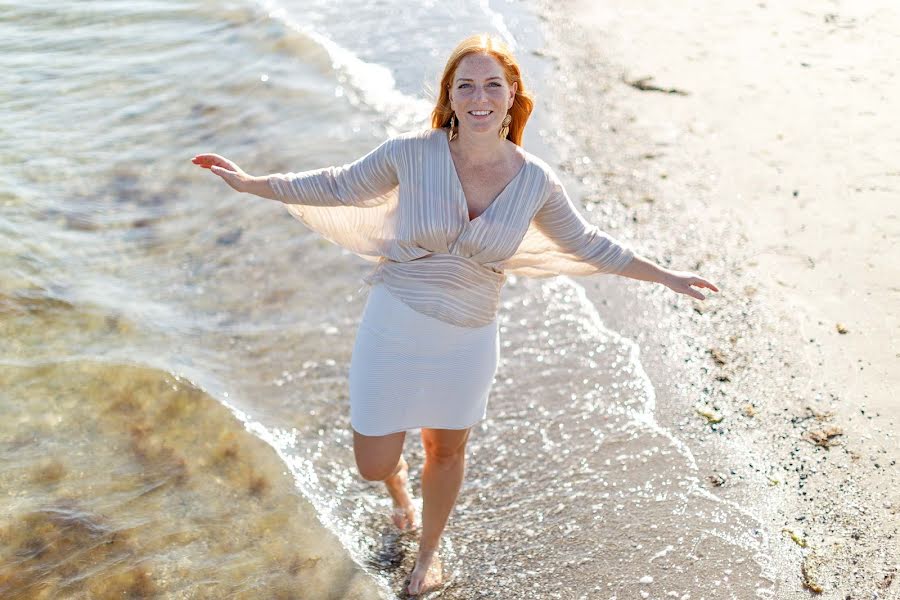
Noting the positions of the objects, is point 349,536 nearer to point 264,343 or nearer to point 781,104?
point 264,343

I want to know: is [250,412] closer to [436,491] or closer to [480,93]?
[436,491]

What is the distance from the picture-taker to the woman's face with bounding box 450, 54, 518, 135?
3.73m

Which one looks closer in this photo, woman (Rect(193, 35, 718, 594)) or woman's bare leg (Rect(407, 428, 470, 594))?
woman (Rect(193, 35, 718, 594))

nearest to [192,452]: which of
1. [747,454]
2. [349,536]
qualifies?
[349,536]

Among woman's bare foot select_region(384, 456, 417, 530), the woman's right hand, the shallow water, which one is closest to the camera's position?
the woman's right hand

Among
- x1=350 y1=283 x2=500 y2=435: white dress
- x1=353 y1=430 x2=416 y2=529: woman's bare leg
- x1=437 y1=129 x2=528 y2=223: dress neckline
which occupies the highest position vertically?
x1=437 y1=129 x2=528 y2=223: dress neckline

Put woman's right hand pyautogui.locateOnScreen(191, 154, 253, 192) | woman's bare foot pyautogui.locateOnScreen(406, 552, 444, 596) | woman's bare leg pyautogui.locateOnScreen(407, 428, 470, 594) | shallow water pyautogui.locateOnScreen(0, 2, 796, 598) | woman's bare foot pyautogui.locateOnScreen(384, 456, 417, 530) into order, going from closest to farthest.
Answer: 1. woman's right hand pyautogui.locateOnScreen(191, 154, 253, 192)
2. woman's bare leg pyautogui.locateOnScreen(407, 428, 470, 594)
3. woman's bare foot pyautogui.locateOnScreen(406, 552, 444, 596)
4. shallow water pyautogui.locateOnScreen(0, 2, 796, 598)
5. woman's bare foot pyautogui.locateOnScreen(384, 456, 417, 530)

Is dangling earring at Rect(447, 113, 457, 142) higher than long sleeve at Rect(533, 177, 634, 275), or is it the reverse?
dangling earring at Rect(447, 113, 457, 142)

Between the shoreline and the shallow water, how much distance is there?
21 cm

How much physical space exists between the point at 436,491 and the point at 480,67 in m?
1.80

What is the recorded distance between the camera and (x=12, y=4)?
1159cm

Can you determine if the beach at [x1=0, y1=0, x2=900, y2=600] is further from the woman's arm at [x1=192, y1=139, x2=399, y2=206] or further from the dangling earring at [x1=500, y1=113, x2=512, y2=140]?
the dangling earring at [x1=500, y1=113, x2=512, y2=140]

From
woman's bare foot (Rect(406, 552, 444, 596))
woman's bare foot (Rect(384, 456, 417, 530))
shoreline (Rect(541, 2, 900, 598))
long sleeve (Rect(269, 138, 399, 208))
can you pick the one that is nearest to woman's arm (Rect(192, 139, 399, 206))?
long sleeve (Rect(269, 138, 399, 208))

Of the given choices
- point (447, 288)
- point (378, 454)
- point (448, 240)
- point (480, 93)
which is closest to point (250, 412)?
point (378, 454)
